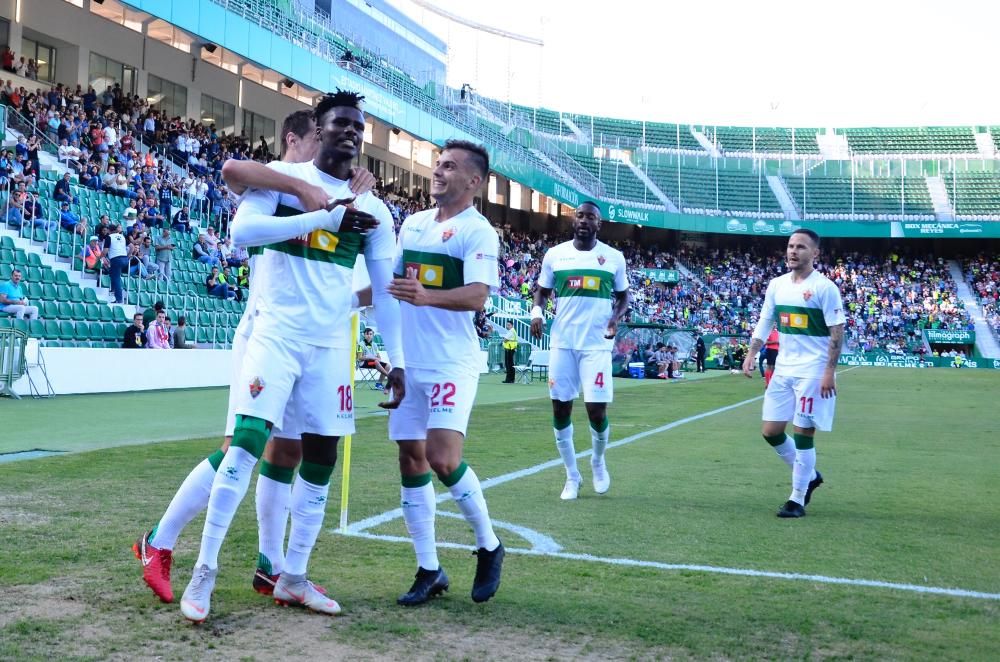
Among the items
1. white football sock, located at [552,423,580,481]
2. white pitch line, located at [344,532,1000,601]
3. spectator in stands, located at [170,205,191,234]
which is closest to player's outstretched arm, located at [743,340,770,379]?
white football sock, located at [552,423,580,481]

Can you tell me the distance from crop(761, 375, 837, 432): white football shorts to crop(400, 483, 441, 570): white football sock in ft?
12.8

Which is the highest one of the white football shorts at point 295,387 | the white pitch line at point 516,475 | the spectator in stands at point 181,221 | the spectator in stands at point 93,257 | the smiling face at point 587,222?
the spectator in stands at point 181,221

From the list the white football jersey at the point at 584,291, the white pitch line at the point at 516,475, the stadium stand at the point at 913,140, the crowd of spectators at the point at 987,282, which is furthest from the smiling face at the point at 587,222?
the stadium stand at the point at 913,140

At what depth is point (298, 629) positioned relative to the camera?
4.07 m

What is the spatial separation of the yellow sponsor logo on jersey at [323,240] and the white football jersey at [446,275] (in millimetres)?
611

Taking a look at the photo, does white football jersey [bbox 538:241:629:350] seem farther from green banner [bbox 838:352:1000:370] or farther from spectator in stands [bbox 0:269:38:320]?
green banner [bbox 838:352:1000:370]

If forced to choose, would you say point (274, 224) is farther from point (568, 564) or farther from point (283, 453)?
point (568, 564)

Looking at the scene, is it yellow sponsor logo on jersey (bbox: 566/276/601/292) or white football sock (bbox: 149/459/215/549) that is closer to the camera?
white football sock (bbox: 149/459/215/549)

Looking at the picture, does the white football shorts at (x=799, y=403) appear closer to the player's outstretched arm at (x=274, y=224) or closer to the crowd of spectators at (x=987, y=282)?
the player's outstretched arm at (x=274, y=224)

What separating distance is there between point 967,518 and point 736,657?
4.50 meters

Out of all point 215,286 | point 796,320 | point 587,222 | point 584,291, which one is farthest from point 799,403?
point 215,286

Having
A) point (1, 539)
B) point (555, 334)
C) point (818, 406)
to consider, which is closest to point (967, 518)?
point (818, 406)

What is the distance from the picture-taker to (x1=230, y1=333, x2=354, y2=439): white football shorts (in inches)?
169

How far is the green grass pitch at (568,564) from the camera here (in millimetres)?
3949
